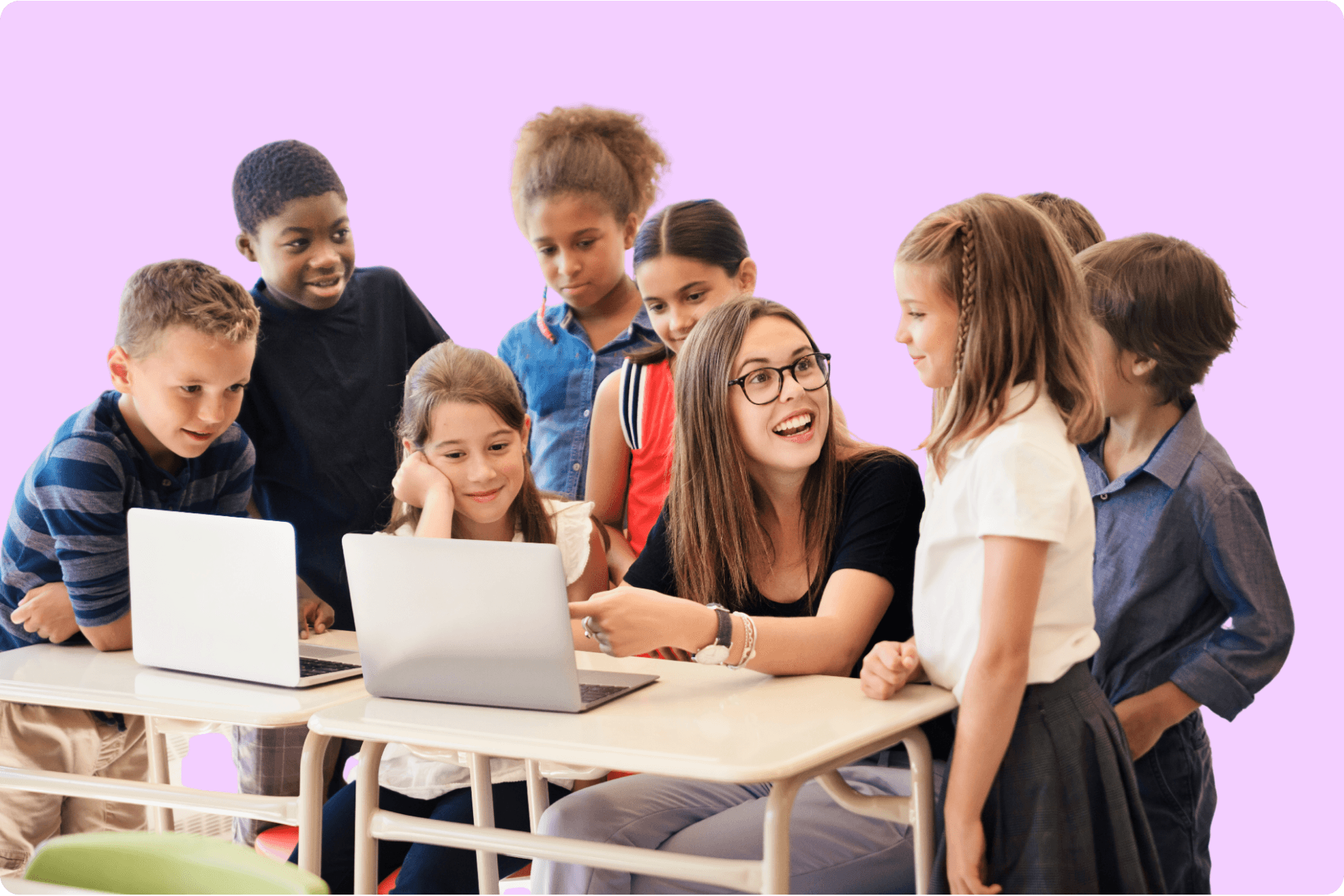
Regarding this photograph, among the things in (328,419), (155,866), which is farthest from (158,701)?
(328,419)

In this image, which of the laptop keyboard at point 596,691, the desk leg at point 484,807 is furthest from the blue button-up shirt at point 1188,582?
the desk leg at point 484,807

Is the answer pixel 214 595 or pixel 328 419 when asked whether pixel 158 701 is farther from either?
pixel 328 419

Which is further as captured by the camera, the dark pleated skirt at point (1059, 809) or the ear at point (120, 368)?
the ear at point (120, 368)

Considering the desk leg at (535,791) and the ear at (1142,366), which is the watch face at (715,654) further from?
the ear at (1142,366)

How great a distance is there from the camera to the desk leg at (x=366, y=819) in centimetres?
164

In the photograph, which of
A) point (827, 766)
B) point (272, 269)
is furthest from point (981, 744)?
point (272, 269)

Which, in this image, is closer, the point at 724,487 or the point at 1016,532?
the point at 1016,532

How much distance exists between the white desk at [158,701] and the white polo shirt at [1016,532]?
857 millimetres

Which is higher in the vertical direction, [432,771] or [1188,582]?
[1188,582]

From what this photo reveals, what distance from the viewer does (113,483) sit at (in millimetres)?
2113

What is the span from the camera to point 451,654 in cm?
156

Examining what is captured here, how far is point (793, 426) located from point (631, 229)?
41.8 inches

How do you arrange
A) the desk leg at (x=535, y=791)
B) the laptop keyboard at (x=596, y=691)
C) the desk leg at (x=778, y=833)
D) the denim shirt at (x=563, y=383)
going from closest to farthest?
the desk leg at (x=778, y=833) < the laptop keyboard at (x=596, y=691) < the desk leg at (x=535, y=791) < the denim shirt at (x=563, y=383)

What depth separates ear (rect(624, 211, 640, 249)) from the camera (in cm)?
271
